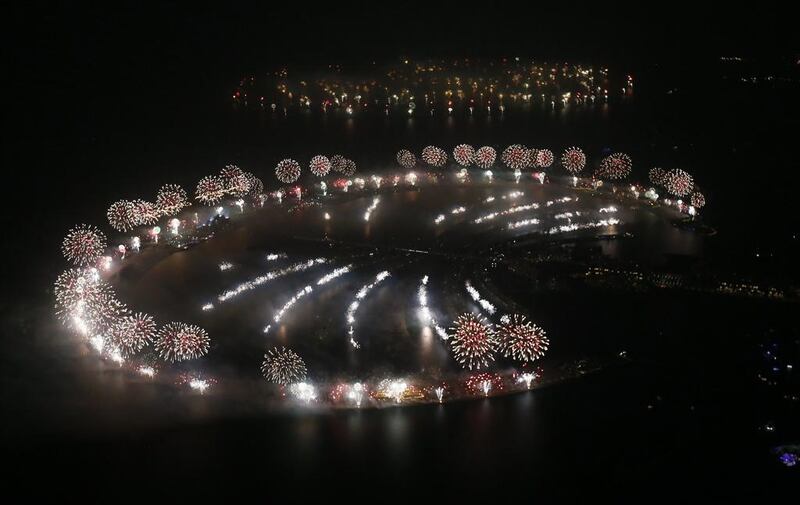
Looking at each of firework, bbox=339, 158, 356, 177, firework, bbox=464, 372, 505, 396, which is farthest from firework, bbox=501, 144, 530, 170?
firework, bbox=464, 372, 505, 396

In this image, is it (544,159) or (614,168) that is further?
(544,159)

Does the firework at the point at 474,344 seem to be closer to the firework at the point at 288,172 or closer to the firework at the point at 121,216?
the firework at the point at 121,216

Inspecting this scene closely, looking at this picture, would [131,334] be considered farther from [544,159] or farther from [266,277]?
[544,159]

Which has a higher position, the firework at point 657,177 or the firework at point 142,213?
the firework at point 142,213

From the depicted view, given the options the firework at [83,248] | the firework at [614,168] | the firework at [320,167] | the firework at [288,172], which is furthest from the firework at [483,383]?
the firework at [614,168]

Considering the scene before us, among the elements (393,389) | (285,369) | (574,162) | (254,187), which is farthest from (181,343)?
(574,162)

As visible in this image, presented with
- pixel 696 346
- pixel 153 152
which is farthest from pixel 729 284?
pixel 153 152
